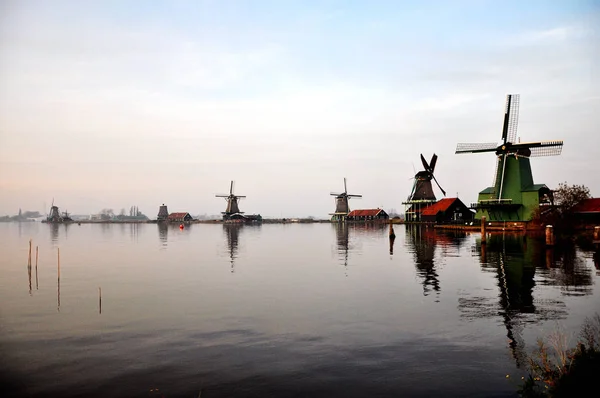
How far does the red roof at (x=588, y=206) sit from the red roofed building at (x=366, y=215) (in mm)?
93544

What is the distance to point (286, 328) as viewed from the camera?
1744cm

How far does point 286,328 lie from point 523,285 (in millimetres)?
15145

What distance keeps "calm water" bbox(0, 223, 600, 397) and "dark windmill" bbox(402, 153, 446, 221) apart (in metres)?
84.4

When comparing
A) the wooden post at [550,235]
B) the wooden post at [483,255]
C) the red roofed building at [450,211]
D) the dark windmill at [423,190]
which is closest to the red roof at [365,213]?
the dark windmill at [423,190]

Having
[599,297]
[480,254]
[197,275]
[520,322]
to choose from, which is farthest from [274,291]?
[480,254]

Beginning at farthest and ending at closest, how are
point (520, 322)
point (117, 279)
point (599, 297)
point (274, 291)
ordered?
point (117, 279) < point (274, 291) < point (599, 297) < point (520, 322)

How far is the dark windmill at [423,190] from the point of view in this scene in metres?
117

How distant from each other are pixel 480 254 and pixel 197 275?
2677cm

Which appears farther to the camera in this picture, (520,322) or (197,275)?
(197,275)

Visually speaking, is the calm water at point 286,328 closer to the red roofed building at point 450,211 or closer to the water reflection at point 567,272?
the water reflection at point 567,272

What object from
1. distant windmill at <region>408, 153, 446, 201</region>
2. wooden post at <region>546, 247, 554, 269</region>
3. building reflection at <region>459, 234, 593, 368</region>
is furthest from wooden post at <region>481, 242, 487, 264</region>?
distant windmill at <region>408, 153, 446, 201</region>

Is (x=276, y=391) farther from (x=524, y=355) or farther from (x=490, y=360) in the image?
(x=524, y=355)

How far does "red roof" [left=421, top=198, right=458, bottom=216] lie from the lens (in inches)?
4299

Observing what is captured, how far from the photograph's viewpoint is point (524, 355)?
13547 millimetres
